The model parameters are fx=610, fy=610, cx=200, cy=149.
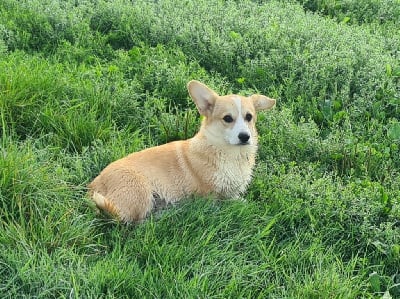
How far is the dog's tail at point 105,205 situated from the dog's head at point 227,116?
87 centimetres

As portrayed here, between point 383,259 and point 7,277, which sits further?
point 383,259

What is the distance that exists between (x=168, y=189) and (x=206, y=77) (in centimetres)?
184

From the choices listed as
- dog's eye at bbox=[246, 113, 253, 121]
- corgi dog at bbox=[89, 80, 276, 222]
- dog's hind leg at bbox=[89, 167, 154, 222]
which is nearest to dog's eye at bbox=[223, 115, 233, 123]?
corgi dog at bbox=[89, 80, 276, 222]

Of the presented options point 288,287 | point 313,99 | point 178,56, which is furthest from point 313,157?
point 178,56

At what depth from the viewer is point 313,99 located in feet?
17.8

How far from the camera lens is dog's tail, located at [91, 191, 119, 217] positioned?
3859 mm

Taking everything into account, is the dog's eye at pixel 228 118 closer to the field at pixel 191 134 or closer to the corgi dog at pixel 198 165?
the corgi dog at pixel 198 165

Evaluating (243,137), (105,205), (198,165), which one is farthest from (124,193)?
(243,137)

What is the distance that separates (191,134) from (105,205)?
137 cm

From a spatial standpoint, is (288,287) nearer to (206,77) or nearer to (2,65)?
(206,77)

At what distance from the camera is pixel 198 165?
4.27 metres

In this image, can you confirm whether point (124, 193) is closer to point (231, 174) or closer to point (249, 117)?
point (231, 174)

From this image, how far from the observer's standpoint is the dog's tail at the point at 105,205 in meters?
3.86

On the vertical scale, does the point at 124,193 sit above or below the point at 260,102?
below
